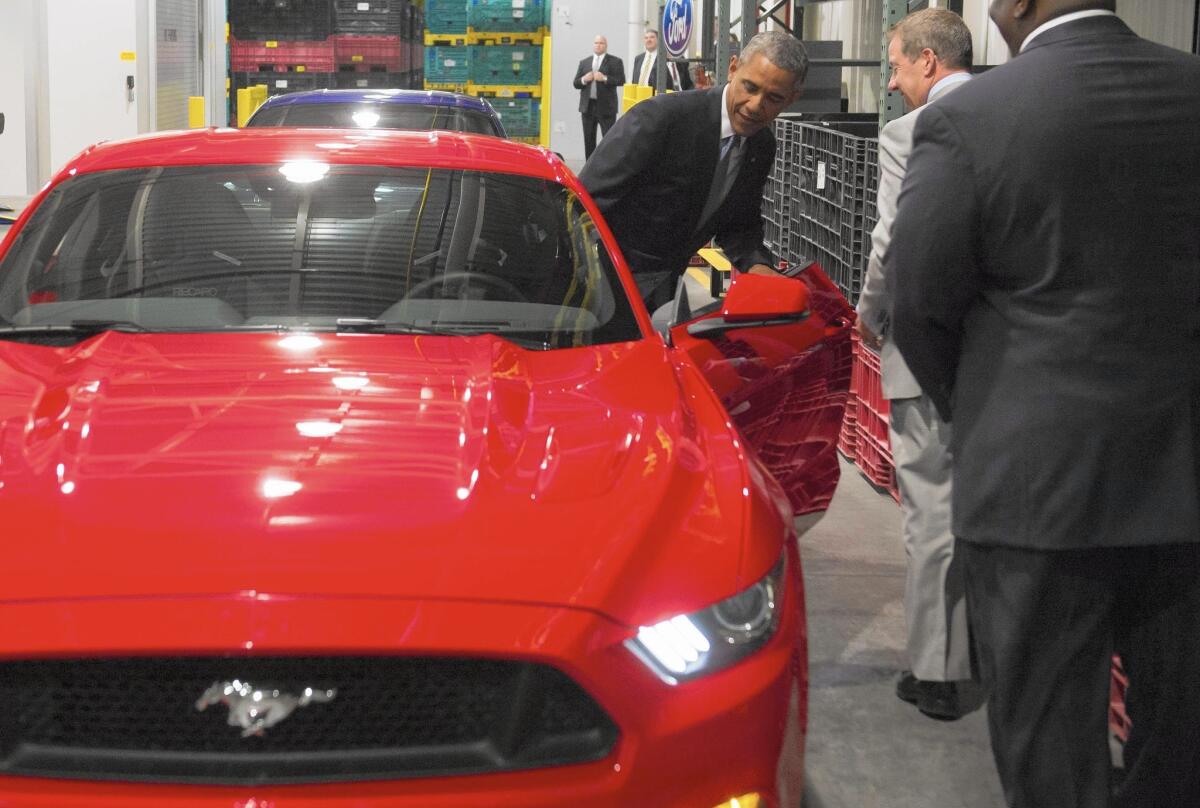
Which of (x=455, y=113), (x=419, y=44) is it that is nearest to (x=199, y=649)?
(x=455, y=113)

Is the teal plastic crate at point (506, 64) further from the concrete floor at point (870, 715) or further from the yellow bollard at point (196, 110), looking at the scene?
the concrete floor at point (870, 715)

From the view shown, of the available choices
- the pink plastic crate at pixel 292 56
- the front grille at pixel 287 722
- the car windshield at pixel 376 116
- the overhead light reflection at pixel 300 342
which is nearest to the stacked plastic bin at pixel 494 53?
the pink plastic crate at pixel 292 56

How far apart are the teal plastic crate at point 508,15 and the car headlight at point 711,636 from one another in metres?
22.7

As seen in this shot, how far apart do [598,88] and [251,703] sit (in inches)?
877

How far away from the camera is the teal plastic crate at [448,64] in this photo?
24266 mm

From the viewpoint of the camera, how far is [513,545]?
7.64 ft

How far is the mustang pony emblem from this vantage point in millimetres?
2141

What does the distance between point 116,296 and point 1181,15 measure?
6.04 meters

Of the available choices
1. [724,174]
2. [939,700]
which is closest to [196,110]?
[724,174]

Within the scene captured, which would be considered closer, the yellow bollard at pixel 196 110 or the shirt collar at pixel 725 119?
the shirt collar at pixel 725 119

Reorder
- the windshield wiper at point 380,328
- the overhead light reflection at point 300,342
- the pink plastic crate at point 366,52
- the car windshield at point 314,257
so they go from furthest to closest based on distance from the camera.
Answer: the pink plastic crate at point 366,52 → the car windshield at point 314,257 → the windshield wiper at point 380,328 → the overhead light reflection at point 300,342

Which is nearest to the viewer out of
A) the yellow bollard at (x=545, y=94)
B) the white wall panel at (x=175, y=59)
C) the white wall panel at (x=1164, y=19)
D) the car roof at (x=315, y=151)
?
the car roof at (x=315, y=151)

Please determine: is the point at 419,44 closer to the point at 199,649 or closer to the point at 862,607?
the point at 862,607

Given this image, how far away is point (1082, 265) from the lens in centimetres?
255
